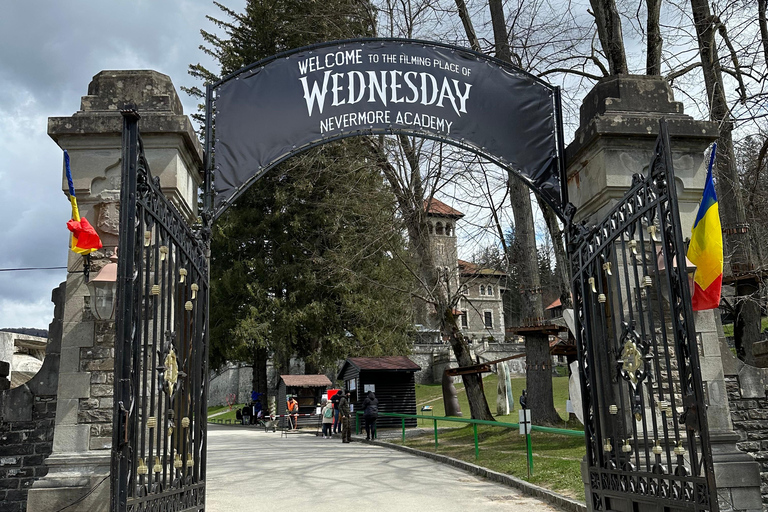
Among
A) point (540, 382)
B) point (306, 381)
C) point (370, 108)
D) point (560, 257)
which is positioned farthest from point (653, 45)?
point (306, 381)

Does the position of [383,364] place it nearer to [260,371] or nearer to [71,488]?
[260,371]

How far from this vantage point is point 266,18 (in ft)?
102

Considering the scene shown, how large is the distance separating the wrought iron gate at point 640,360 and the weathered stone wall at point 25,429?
567cm

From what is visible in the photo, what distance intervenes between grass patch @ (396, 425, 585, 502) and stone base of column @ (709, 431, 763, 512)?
2250 mm

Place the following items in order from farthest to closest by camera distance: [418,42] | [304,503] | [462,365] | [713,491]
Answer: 1. [462,365]
2. [304,503]
3. [418,42]
4. [713,491]

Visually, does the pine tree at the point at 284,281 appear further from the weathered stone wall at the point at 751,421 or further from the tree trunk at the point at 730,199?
the weathered stone wall at the point at 751,421

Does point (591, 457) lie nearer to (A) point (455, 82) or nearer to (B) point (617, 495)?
(B) point (617, 495)

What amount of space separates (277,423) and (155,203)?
25550 mm

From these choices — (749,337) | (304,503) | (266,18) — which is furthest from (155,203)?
(266,18)

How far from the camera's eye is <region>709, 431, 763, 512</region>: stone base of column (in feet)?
19.5

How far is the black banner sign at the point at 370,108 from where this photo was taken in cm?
707

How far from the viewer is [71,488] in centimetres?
587

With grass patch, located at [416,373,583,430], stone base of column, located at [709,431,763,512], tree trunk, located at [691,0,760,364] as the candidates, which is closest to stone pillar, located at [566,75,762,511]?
stone base of column, located at [709,431,763,512]

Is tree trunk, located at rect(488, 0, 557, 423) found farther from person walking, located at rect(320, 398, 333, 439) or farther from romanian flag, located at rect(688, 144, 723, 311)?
romanian flag, located at rect(688, 144, 723, 311)
